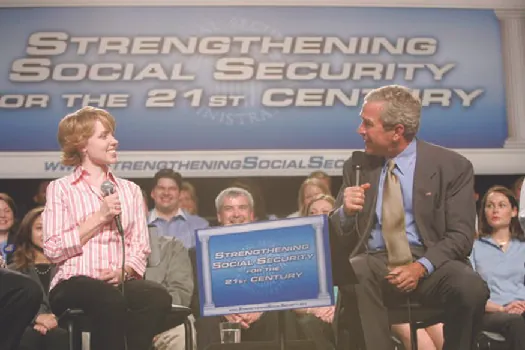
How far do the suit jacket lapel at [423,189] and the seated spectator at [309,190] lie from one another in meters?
1.99

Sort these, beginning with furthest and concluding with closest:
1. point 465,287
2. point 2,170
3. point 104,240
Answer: point 2,170 → point 104,240 → point 465,287

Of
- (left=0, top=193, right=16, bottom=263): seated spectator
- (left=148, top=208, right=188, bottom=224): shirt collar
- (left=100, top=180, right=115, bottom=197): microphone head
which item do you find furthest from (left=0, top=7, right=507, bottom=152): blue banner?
(left=100, top=180, right=115, bottom=197): microphone head

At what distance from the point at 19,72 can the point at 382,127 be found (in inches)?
139

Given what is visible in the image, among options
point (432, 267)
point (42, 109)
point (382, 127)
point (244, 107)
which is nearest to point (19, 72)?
point (42, 109)

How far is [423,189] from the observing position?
10.9ft

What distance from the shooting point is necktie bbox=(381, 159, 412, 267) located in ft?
10.6

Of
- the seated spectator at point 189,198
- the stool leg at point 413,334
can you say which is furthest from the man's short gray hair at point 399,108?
the seated spectator at point 189,198

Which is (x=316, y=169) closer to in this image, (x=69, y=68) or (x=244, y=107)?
(x=244, y=107)

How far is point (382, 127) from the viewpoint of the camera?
11.1ft

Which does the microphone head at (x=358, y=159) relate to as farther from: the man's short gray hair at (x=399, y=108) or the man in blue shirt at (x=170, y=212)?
the man in blue shirt at (x=170, y=212)

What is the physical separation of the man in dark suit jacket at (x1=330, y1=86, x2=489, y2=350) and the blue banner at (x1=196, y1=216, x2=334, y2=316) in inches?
4.1

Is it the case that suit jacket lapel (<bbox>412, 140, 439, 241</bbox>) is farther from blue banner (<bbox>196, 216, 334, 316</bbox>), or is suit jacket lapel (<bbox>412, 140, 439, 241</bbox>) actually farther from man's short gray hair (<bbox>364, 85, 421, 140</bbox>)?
blue banner (<bbox>196, 216, 334, 316</bbox>)

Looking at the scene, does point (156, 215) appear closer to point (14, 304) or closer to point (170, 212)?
point (170, 212)

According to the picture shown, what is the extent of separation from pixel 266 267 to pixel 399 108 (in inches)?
36.8
